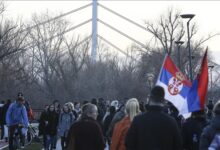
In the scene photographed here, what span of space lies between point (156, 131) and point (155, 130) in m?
0.02

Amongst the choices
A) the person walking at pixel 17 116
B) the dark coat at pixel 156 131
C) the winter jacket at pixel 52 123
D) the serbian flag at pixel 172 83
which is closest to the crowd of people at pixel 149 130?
the dark coat at pixel 156 131

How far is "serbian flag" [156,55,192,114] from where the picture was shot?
1254cm

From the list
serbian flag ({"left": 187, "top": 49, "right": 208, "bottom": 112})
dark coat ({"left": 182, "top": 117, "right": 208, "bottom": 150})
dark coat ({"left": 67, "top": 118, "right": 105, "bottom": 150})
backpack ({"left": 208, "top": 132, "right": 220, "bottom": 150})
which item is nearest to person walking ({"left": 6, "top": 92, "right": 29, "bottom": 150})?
dark coat ({"left": 67, "top": 118, "right": 105, "bottom": 150})

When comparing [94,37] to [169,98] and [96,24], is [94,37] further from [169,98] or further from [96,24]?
[169,98]

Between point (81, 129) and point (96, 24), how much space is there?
71.1 m

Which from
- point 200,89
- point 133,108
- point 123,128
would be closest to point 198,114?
point 200,89

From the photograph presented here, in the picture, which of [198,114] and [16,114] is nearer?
[198,114]

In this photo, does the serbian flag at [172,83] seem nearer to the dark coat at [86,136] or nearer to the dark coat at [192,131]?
the dark coat at [192,131]

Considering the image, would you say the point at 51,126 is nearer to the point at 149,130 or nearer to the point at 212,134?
the point at 149,130

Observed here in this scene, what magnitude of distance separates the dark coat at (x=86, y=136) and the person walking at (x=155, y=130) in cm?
246

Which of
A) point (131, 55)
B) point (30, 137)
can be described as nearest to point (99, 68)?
point (131, 55)

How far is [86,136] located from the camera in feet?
39.7

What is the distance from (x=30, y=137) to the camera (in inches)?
1054

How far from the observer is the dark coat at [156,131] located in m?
9.55
